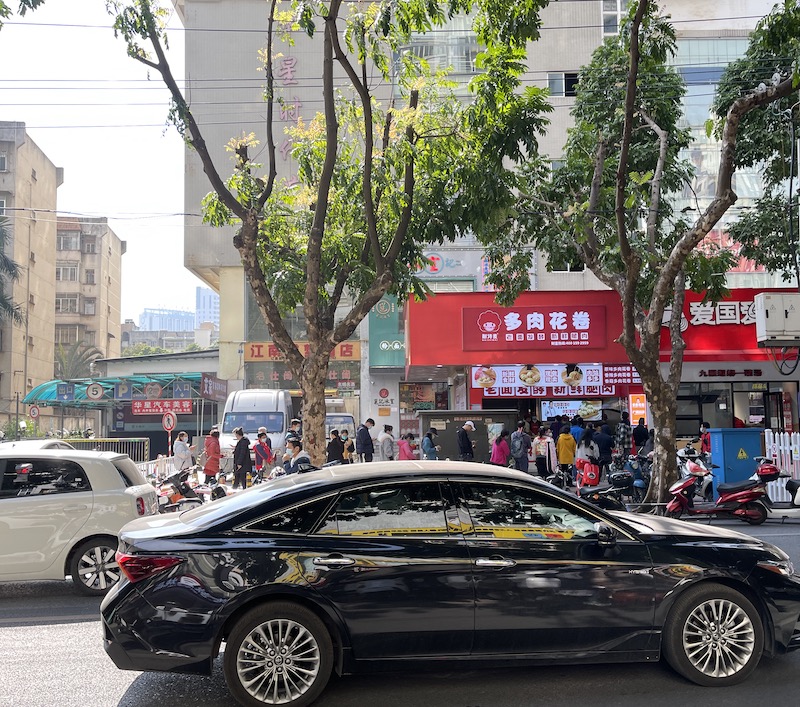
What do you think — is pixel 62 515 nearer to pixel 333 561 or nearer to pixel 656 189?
pixel 333 561

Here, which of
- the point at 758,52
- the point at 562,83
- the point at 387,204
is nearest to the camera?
the point at 387,204

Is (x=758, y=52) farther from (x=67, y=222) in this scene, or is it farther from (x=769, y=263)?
(x=67, y=222)

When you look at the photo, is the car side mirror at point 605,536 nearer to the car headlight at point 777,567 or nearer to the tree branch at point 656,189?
the car headlight at point 777,567

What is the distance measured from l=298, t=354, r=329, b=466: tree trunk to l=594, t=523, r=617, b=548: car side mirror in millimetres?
7361

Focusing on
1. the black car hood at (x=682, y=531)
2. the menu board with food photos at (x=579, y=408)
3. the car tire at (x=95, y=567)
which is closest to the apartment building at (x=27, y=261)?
the menu board with food photos at (x=579, y=408)

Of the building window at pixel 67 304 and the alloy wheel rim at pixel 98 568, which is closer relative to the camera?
the alloy wheel rim at pixel 98 568

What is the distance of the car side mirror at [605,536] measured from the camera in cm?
535

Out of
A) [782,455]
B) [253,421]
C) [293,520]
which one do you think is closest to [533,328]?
[782,455]

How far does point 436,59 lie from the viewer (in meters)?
33.3

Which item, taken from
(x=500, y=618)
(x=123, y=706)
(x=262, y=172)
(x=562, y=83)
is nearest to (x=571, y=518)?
(x=500, y=618)

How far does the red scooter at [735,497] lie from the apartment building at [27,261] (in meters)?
48.6

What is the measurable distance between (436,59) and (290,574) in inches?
1222

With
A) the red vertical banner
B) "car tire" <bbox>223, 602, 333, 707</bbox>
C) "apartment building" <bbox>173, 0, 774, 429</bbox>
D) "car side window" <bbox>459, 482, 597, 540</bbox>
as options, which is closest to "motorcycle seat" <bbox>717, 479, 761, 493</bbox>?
the red vertical banner

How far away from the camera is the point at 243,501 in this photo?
217 inches
